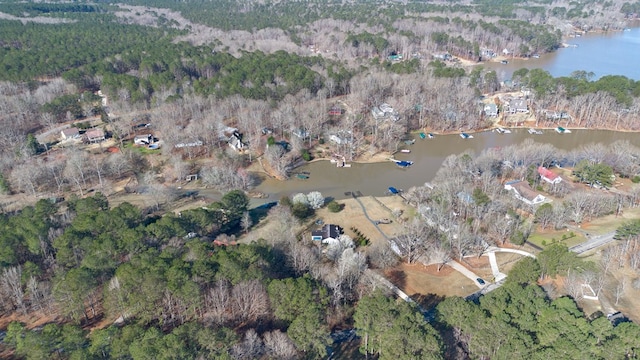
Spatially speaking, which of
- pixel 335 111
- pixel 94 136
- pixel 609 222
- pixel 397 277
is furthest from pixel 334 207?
pixel 94 136

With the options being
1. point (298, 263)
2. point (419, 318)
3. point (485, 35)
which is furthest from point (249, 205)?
point (485, 35)

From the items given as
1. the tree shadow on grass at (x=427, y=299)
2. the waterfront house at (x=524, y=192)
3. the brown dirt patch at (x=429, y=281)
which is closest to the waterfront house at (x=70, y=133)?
the brown dirt patch at (x=429, y=281)

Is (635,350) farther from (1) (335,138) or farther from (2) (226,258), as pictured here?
(1) (335,138)

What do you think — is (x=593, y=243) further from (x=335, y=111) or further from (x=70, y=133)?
(x=70, y=133)

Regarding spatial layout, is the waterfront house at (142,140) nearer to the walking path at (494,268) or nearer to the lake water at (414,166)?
the lake water at (414,166)

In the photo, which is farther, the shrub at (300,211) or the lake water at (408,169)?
the lake water at (408,169)

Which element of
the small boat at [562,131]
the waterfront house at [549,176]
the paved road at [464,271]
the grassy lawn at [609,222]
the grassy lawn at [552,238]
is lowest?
the paved road at [464,271]
